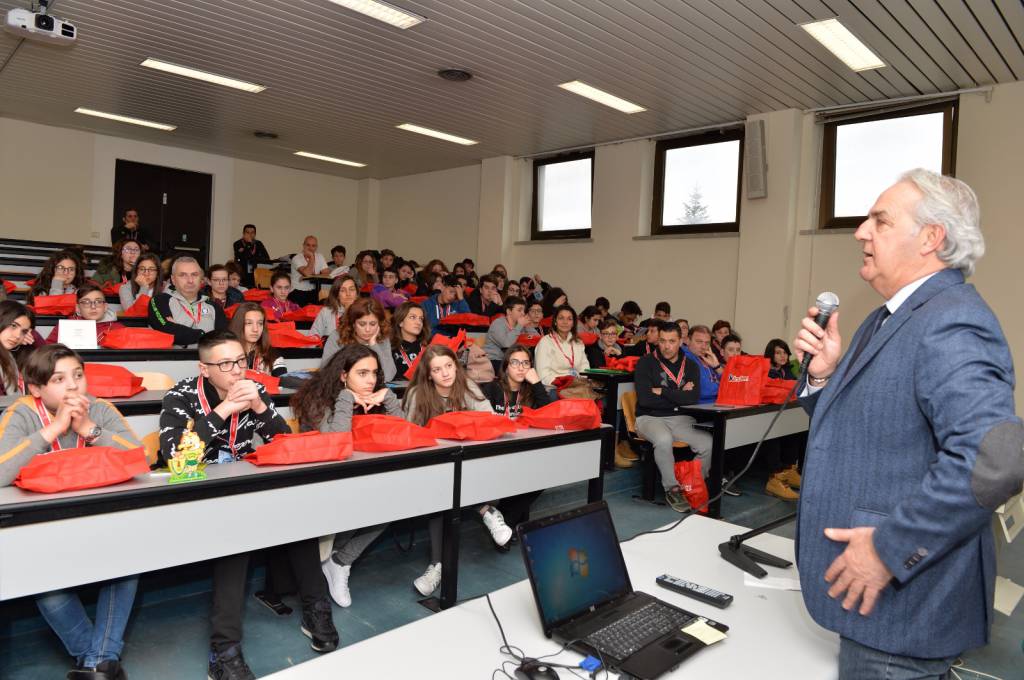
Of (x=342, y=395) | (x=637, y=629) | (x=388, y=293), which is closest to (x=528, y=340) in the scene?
(x=388, y=293)

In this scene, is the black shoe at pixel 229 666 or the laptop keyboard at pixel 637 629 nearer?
the laptop keyboard at pixel 637 629

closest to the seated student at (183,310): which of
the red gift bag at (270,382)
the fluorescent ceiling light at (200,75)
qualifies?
the red gift bag at (270,382)

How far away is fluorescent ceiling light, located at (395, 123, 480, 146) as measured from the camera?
27.0 ft

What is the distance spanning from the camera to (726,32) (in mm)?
5043

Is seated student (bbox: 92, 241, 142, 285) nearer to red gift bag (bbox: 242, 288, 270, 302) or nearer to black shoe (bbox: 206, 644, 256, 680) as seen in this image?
red gift bag (bbox: 242, 288, 270, 302)

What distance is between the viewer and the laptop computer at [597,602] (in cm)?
125

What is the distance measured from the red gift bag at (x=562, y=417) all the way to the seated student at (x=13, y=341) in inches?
85.2

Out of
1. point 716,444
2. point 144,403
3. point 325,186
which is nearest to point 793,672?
point 144,403

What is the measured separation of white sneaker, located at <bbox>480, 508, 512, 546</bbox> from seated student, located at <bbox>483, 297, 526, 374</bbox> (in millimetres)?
2651

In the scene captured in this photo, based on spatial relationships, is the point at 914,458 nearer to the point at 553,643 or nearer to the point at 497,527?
the point at 553,643

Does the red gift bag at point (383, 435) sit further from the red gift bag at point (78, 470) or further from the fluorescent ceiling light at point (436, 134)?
the fluorescent ceiling light at point (436, 134)

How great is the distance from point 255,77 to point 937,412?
22.2 feet

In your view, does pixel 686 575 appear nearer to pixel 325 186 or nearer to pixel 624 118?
pixel 624 118

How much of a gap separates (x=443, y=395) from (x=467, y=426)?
65cm
